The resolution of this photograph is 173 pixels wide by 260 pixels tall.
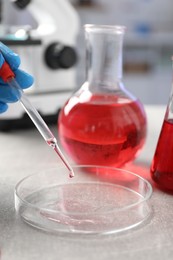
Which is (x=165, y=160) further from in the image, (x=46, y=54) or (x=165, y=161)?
(x=46, y=54)

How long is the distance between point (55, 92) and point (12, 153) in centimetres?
26

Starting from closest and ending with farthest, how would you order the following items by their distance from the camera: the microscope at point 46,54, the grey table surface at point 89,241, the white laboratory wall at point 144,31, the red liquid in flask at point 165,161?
the grey table surface at point 89,241
the red liquid in flask at point 165,161
the microscope at point 46,54
the white laboratory wall at point 144,31

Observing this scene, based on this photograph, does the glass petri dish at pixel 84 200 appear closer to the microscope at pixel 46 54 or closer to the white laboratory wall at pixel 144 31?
the microscope at pixel 46 54

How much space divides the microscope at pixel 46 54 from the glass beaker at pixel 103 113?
0.28 m

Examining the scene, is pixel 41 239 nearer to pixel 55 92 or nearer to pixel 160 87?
pixel 55 92

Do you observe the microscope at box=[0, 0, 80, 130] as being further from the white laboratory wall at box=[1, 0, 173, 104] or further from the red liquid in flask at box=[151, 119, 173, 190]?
the white laboratory wall at box=[1, 0, 173, 104]

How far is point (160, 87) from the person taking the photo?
2.75 m

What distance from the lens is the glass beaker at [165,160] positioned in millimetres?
608

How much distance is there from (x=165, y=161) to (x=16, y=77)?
28 cm

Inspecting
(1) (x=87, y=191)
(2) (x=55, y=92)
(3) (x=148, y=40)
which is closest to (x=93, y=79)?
(1) (x=87, y=191)

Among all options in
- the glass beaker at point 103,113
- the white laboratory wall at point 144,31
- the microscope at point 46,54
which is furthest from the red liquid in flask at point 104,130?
the white laboratory wall at point 144,31

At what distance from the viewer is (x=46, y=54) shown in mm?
1000

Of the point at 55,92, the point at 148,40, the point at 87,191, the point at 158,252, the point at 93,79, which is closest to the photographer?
the point at 158,252

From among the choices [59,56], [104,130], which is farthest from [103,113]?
[59,56]
